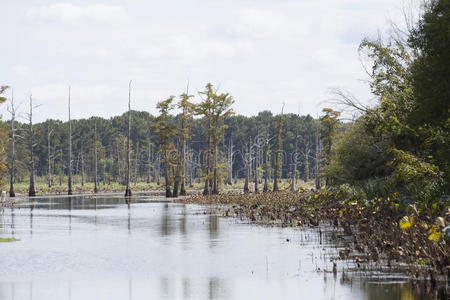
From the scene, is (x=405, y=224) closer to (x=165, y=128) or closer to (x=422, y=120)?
(x=422, y=120)

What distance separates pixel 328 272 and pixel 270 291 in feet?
8.39

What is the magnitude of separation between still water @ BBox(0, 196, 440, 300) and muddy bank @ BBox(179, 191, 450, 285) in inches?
29.9

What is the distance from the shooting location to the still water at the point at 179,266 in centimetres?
1204

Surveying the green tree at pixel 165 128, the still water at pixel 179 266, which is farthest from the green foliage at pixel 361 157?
the green tree at pixel 165 128

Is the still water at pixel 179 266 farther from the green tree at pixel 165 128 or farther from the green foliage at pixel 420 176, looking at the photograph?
the green tree at pixel 165 128

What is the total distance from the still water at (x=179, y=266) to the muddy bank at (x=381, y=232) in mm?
758

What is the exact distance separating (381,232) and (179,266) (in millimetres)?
7169

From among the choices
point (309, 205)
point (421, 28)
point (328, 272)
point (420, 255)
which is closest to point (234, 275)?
point (328, 272)

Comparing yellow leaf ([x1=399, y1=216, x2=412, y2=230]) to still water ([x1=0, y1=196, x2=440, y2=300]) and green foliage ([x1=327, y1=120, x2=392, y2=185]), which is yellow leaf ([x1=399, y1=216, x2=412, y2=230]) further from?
green foliage ([x1=327, y1=120, x2=392, y2=185])

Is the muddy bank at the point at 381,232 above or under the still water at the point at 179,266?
above

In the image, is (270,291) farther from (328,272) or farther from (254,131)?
(254,131)

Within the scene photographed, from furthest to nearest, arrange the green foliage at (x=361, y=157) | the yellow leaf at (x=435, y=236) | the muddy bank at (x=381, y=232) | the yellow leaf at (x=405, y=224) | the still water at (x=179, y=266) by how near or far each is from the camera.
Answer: the green foliage at (x=361, y=157)
the yellow leaf at (x=405, y=224)
the muddy bank at (x=381, y=232)
the yellow leaf at (x=435, y=236)
the still water at (x=179, y=266)

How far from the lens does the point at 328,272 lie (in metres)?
14.2

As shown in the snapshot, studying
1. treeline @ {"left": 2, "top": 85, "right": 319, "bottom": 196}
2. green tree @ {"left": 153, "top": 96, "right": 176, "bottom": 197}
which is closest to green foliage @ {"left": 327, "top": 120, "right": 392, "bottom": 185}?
green tree @ {"left": 153, "top": 96, "right": 176, "bottom": 197}
